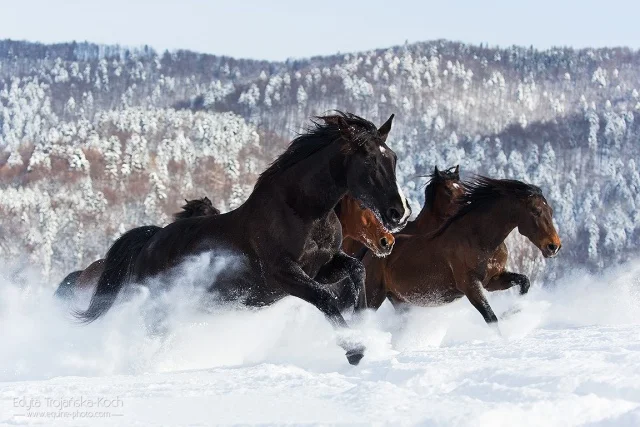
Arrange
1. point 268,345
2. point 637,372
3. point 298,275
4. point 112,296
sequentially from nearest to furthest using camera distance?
1. point 637,372
2. point 298,275
3. point 268,345
4. point 112,296

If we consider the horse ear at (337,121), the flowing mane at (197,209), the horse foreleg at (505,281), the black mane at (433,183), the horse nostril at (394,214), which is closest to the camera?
the horse nostril at (394,214)

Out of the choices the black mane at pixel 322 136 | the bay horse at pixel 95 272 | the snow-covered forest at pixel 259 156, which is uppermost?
the black mane at pixel 322 136

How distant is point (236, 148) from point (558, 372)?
141 metres

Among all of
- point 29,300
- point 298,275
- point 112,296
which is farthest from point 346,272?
point 29,300

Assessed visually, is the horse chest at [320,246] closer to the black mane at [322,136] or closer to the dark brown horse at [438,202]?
the black mane at [322,136]

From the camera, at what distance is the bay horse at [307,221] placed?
5531 mm

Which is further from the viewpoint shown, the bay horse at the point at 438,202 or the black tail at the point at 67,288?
the black tail at the point at 67,288

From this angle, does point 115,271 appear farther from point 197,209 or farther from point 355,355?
point 355,355

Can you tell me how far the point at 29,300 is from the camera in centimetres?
923

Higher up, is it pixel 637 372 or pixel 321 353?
pixel 637 372

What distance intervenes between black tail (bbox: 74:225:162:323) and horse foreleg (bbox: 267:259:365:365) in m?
2.01

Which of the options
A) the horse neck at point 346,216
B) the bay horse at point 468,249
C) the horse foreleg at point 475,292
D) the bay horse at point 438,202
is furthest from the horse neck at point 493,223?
the horse neck at point 346,216

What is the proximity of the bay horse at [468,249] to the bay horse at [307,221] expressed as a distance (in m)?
2.35

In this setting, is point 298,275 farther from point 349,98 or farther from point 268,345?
point 349,98
